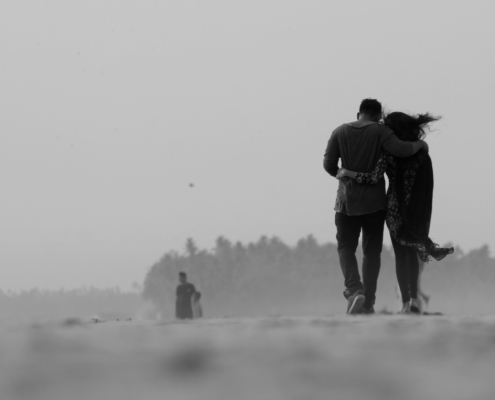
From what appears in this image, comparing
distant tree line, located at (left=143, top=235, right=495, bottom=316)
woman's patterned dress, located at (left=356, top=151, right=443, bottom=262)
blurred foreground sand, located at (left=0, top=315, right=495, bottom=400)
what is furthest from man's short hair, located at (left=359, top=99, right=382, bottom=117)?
distant tree line, located at (left=143, top=235, right=495, bottom=316)

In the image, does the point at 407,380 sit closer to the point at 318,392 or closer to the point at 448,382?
the point at 448,382

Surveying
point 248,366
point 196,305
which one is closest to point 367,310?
point 248,366

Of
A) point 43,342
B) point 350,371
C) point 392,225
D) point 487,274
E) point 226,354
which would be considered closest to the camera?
point 350,371

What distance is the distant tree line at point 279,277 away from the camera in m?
140

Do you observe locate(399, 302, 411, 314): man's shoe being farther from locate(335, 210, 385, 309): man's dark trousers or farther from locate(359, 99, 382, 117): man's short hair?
locate(359, 99, 382, 117): man's short hair

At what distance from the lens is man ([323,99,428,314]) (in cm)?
650

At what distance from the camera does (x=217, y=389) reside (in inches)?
79.0

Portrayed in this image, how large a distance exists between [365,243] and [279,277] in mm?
139200

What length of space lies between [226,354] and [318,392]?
0.55m

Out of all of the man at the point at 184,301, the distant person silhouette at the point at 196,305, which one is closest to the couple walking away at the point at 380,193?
the man at the point at 184,301

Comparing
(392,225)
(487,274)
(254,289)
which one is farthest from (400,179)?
(487,274)

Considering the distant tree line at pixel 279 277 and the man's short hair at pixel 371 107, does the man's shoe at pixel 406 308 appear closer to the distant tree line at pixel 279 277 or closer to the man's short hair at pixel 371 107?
the man's short hair at pixel 371 107

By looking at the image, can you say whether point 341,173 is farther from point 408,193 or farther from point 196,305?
point 196,305

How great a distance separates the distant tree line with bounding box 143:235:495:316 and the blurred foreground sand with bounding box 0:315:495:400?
131 metres
